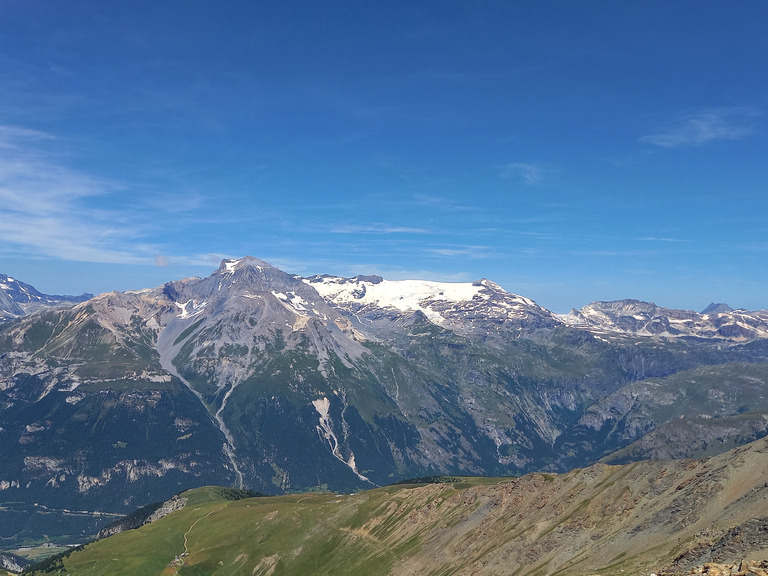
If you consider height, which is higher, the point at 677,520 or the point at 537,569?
the point at 677,520

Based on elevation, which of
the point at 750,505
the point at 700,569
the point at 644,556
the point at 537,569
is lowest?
the point at 537,569

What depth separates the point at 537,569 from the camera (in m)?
199

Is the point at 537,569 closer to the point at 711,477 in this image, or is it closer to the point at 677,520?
the point at 677,520

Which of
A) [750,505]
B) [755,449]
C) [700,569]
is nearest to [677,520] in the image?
[750,505]

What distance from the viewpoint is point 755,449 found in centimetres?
19900

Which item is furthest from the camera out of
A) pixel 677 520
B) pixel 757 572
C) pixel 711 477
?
pixel 711 477

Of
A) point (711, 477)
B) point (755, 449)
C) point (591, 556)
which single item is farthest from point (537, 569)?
point (755, 449)

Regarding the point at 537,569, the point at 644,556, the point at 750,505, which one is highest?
the point at 750,505

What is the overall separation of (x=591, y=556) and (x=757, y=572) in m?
121

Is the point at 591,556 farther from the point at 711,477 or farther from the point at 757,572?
the point at 757,572

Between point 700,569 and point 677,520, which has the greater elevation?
point 700,569

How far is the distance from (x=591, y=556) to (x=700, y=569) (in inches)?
4353

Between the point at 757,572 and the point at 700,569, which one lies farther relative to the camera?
the point at 700,569

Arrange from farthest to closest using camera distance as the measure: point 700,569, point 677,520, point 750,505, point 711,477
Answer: point 711,477
point 677,520
point 750,505
point 700,569
